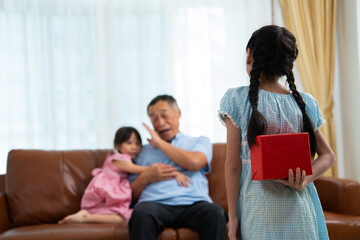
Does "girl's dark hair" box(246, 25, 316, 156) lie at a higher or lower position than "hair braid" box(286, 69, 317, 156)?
higher

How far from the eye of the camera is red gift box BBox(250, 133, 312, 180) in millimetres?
1081

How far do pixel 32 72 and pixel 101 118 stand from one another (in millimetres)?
679

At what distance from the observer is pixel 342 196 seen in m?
2.32

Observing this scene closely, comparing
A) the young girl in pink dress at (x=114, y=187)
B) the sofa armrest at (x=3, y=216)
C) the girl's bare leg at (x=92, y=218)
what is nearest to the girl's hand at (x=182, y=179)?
the young girl in pink dress at (x=114, y=187)

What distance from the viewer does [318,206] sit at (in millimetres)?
1248

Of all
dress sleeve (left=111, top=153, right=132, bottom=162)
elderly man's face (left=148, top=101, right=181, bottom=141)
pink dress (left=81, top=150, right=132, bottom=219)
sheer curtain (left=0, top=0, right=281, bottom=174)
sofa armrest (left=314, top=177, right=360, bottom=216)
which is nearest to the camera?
sofa armrest (left=314, top=177, right=360, bottom=216)

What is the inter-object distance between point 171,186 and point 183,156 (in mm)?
198

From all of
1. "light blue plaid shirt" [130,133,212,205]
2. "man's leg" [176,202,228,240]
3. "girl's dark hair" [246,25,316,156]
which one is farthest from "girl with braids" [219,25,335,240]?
"light blue plaid shirt" [130,133,212,205]

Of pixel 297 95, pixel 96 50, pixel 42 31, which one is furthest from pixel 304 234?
pixel 42 31

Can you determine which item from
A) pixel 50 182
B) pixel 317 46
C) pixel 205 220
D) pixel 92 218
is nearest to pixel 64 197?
pixel 50 182

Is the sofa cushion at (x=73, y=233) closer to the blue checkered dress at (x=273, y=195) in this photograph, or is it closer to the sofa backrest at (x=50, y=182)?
the sofa backrest at (x=50, y=182)

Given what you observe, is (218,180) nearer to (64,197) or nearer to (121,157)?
(121,157)

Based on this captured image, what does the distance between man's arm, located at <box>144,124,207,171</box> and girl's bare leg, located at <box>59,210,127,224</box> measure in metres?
0.48

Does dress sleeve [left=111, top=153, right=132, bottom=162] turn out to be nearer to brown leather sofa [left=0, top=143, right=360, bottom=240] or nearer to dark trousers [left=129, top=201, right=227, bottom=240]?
brown leather sofa [left=0, top=143, right=360, bottom=240]
